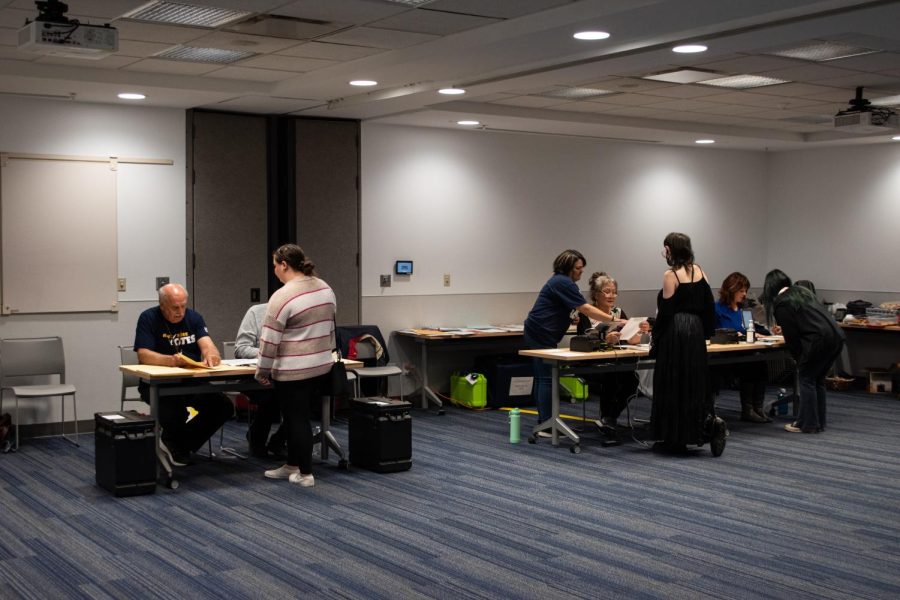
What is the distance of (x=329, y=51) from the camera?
7.11 m

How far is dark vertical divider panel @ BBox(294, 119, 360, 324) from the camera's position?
32.2ft

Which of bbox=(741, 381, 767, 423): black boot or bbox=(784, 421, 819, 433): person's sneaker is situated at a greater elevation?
bbox=(741, 381, 767, 423): black boot

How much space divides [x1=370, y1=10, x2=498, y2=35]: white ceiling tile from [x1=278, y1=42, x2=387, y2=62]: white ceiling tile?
0.68 metres

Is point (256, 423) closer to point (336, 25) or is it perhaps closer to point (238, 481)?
point (238, 481)

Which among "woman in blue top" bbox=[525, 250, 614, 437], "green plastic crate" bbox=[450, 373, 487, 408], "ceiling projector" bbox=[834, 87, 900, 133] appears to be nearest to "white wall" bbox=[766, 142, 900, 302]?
"ceiling projector" bbox=[834, 87, 900, 133]

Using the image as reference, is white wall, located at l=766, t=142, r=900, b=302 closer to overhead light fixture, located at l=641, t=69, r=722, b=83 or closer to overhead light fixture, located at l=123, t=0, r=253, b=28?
overhead light fixture, located at l=641, t=69, r=722, b=83

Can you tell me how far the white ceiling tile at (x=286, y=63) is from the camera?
24.1 ft

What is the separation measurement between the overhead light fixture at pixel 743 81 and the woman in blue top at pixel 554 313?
5.92 ft

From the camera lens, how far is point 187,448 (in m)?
7.39

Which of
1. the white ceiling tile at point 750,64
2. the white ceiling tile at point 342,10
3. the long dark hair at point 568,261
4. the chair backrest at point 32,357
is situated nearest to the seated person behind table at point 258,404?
the chair backrest at point 32,357

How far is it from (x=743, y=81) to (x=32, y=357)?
615cm

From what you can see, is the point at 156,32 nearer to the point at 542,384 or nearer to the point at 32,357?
the point at 32,357

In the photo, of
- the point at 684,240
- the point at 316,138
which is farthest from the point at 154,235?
the point at 684,240

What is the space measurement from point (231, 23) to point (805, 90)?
499 centimetres
